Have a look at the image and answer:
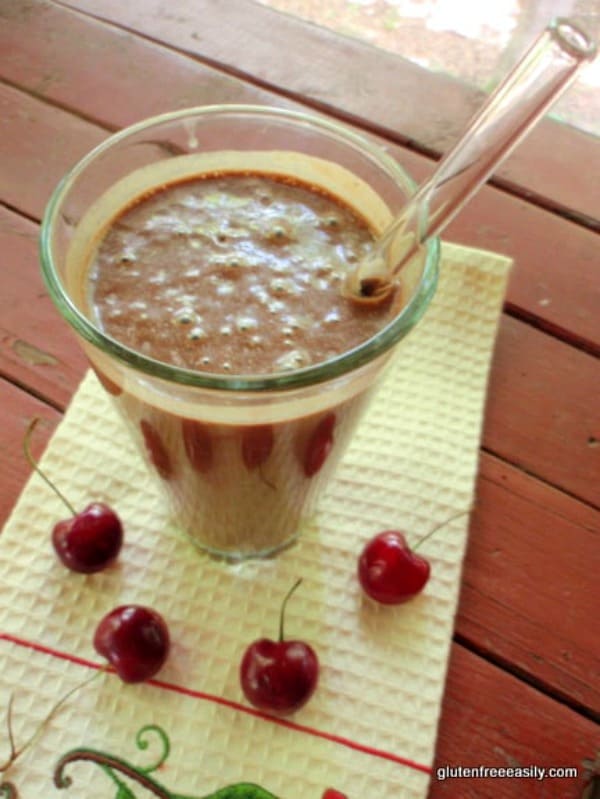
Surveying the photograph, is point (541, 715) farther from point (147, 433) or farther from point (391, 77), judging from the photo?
point (391, 77)

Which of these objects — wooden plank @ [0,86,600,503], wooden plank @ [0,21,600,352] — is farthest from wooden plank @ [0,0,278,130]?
wooden plank @ [0,86,600,503]

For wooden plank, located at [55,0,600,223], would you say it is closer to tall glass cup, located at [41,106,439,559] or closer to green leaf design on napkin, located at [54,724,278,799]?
tall glass cup, located at [41,106,439,559]

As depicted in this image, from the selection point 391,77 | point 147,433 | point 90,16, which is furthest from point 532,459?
point 90,16

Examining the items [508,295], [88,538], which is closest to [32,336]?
[88,538]

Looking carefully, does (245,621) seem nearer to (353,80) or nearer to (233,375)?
(233,375)

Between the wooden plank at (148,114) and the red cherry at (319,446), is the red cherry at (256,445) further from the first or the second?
the wooden plank at (148,114)

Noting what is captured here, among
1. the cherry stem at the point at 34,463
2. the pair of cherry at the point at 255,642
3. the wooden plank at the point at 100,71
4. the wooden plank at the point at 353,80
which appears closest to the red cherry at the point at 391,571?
the pair of cherry at the point at 255,642
